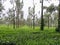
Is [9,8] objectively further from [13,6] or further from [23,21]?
[23,21]

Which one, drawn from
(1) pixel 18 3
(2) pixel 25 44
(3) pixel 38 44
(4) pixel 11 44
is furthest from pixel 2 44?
(1) pixel 18 3

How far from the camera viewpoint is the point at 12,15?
6256 cm

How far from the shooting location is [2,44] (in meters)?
11.5

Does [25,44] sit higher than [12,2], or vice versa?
[12,2]

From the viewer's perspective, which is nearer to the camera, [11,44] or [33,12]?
[11,44]

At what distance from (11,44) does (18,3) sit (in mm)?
54929

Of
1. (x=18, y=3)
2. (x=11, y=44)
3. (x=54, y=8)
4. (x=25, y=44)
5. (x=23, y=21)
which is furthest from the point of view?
(x=23, y=21)

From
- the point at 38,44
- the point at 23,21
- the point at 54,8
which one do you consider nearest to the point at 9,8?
the point at 54,8

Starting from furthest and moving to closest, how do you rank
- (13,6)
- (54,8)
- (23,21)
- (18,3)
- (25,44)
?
(23,21) < (18,3) < (13,6) < (54,8) < (25,44)

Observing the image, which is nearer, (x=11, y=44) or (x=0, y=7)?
(x=11, y=44)

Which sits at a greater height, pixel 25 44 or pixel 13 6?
pixel 13 6

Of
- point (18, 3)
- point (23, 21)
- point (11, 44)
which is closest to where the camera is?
point (11, 44)

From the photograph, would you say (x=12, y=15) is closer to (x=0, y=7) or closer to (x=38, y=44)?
(x=0, y=7)

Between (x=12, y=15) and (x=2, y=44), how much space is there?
51.3m
